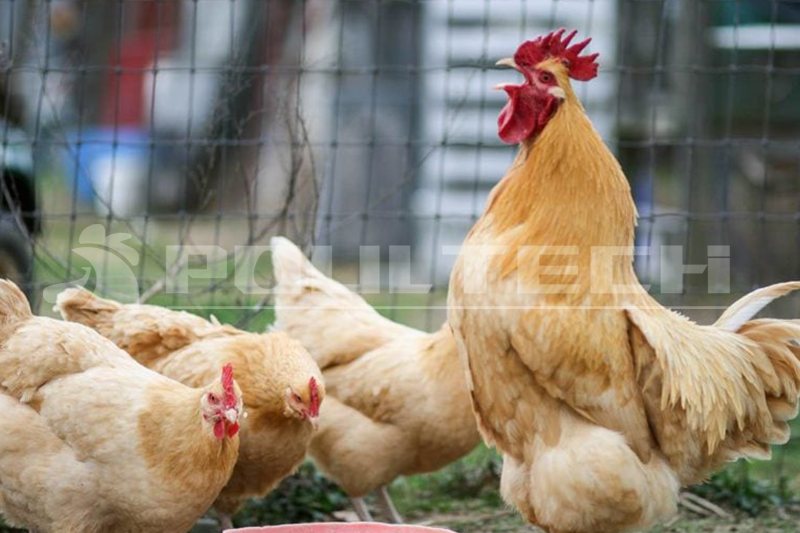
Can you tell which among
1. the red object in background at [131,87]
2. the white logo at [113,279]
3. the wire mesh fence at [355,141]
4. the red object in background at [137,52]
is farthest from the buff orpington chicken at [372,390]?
the red object in background at [131,87]

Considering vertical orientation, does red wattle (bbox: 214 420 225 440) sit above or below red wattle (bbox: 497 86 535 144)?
below

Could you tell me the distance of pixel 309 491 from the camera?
19.9 ft

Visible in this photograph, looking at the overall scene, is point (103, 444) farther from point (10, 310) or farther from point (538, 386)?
point (538, 386)

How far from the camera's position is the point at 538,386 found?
4148 millimetres

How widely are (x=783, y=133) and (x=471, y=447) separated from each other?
18.8 feet

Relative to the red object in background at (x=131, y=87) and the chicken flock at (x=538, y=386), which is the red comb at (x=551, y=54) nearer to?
the chicken flock at (x=538, y=386)

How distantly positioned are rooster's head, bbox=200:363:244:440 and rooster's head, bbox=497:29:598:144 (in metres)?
1.29

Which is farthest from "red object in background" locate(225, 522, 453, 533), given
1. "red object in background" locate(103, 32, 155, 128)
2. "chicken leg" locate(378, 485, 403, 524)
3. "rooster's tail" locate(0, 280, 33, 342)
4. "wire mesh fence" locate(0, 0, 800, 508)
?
"red object in background" locate(103, 32, 155, 128)

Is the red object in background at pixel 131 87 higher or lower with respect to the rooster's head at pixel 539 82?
higher

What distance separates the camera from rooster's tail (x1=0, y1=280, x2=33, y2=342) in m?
4.33

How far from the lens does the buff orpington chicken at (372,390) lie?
16.7 feet

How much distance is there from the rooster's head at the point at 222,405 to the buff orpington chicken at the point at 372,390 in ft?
3.87

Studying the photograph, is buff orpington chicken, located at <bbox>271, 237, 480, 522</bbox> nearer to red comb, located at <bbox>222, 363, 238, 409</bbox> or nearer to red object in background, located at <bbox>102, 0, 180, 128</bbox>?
red comb, located at <bbox>222, 363, 238, 409</bbox>

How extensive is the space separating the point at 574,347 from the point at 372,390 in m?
1.40
